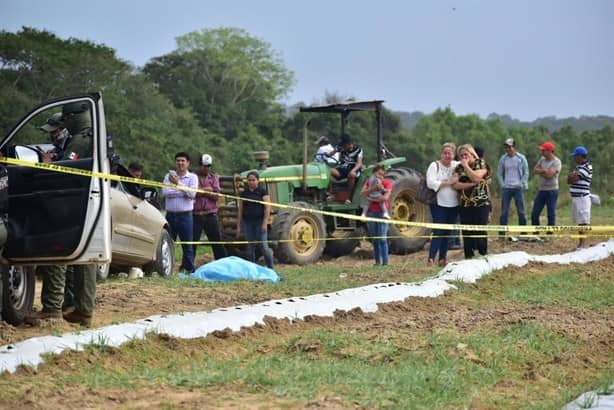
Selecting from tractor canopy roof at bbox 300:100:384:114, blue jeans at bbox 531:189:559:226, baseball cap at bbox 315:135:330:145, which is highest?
tractor canopy roof at bbox 300:100:384:114

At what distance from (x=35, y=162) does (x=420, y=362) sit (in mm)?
3649

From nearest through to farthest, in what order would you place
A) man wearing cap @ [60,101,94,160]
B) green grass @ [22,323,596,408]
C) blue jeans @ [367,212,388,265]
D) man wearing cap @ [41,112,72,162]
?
green grass @ [22,323,596,408], man wearing cap @ [60,101,94,160], man wearing cap @ [41,112,72,162], blue jeans @ [367,212,388,265]

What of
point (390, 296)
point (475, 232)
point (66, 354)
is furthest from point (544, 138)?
point (66, 354)

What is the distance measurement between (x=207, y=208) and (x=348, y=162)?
12.9 feet

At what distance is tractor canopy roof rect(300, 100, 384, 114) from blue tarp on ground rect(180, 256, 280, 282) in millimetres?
5740

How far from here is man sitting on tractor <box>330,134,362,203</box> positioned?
64.1ft

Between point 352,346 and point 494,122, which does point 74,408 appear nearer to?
point 352,346

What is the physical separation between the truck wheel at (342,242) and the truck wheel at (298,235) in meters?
0.75

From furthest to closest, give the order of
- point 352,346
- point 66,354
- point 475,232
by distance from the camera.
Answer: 1. point 475,232
2. point 352,346
3. point 66,354

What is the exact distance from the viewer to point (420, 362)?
24.2 feet

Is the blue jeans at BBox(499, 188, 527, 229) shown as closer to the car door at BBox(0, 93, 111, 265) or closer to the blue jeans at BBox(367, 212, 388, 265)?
the blue jeans at BBox(367, 212, 388, 265)

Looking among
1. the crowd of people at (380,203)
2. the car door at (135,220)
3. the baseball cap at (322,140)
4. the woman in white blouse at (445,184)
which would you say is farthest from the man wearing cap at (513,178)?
the car door at (135,220)

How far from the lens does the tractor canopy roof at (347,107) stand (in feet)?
64.1

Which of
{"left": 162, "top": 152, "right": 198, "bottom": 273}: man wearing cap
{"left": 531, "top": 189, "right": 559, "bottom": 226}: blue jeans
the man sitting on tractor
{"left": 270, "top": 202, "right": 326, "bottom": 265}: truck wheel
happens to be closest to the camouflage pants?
{"left": 162, "top": 152, "right": 198, "bottom": 273}: man wearing cap
